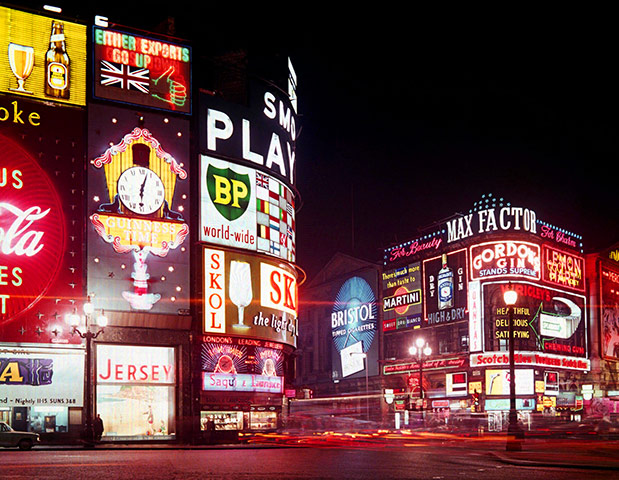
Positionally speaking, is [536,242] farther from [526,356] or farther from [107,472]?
[107,472]

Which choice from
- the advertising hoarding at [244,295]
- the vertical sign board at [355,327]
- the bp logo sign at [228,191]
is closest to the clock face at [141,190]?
the bp logo sign at [228,191]

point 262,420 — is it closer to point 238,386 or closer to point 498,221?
point 238,386

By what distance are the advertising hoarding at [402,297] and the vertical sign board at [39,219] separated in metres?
52.1

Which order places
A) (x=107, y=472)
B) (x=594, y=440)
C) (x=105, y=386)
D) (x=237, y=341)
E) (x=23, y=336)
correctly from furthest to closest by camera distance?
(x=237, y=341)
(x=105, y=386)
(x=23, y=336)
(x=594, y=440)
(x=107, y=472)

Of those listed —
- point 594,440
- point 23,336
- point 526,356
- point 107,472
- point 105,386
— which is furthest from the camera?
point 526,356

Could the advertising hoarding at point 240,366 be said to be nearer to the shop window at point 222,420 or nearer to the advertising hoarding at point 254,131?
the shop window at point 222,420

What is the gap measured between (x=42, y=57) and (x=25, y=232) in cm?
1113

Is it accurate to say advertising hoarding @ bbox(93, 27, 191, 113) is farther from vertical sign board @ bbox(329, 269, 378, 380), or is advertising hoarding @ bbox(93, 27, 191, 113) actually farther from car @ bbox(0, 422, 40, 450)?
vertical sign board @ bbox(329, 269, 378, 380)

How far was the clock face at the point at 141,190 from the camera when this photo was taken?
54.5 metres

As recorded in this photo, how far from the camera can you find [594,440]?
147 feet

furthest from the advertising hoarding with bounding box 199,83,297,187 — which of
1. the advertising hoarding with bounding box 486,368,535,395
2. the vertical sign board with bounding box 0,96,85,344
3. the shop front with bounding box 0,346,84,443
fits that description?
the advertising hoarding with bounding box 486,368,535,395

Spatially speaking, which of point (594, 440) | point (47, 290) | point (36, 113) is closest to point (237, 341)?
point (47, 290)

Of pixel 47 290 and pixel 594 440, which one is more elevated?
pixel 47 290

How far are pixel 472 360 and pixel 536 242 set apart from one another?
46.8ft
